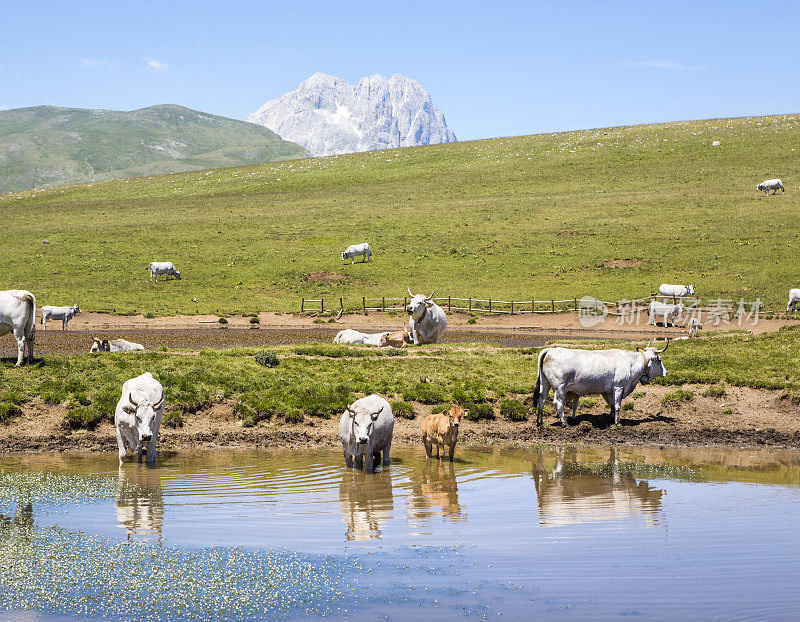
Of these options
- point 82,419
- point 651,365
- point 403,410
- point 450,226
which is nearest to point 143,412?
point 82,419

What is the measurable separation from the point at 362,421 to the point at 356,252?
52.6 m

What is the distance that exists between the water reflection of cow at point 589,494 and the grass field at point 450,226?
3606 cm

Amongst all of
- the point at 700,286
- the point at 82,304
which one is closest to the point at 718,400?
the point at 700,286

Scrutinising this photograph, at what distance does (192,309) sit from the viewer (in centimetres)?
5072

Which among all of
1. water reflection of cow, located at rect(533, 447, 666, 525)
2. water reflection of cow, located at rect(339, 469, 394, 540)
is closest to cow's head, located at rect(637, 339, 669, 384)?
water reflection of cow, located at rect(533, 447, 666, 525)

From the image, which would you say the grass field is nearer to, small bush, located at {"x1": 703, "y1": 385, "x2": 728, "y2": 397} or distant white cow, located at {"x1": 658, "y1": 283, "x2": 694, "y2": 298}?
distant white cow, located at {"x1": 658, "y1": 283, "x2": 694, "y2": 298}

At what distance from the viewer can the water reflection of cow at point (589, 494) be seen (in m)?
12.8

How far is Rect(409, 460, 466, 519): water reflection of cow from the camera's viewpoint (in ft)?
42.5

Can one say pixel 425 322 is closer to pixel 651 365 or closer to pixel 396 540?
pixel 651 365

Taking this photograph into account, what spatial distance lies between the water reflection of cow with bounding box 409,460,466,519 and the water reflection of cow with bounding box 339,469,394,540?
45 centimetres

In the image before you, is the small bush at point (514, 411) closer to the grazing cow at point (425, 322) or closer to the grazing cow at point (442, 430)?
the grazing cow at point (442, 430)

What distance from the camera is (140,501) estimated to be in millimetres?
13062

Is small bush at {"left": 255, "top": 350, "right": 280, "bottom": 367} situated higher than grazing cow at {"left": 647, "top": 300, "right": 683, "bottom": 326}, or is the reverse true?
grazing cow at {"left": 647, "top": 300, "right": 683, "bottom": 326}

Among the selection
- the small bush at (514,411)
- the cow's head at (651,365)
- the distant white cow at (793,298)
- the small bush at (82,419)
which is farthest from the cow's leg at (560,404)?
the distant white cow at (793,298)
